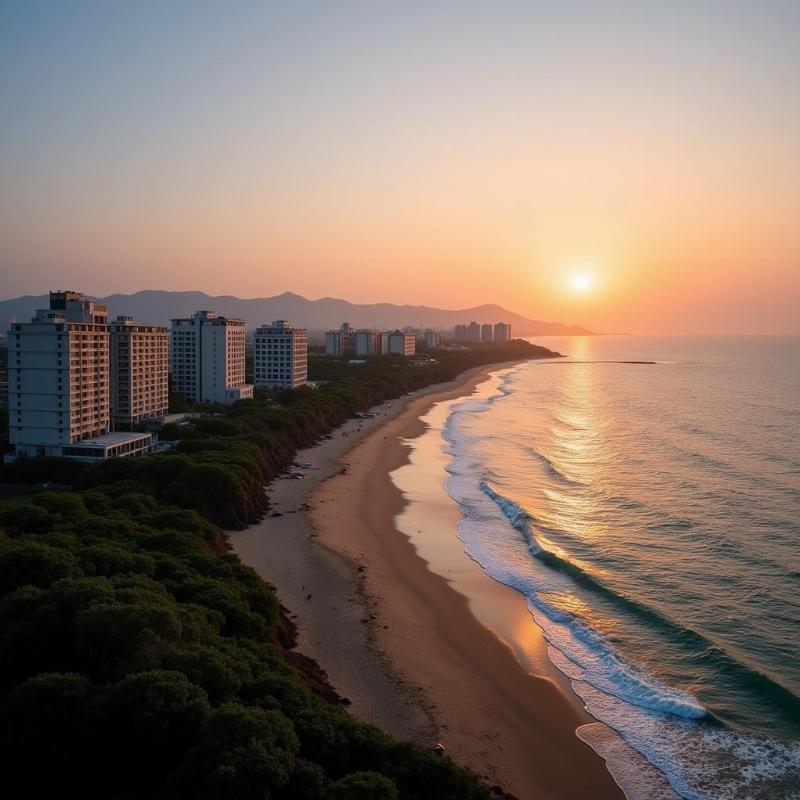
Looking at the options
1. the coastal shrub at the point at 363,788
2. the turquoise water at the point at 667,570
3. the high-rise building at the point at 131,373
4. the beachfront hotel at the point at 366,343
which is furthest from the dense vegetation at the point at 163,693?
the beachfront hotel at the point at 366,343

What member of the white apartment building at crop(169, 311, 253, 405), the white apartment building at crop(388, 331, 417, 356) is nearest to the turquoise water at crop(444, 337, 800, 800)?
the white apartment building at crop(169, 311, 253, 405)

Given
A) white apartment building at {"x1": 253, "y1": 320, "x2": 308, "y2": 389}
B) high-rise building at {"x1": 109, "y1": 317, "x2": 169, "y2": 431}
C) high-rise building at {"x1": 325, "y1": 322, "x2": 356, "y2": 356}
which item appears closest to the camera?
high-rise building at {"x1": 109, "y1": 317, "x2": 169, "y2": 431}

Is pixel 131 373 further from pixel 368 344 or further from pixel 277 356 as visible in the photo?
pixel 368 344

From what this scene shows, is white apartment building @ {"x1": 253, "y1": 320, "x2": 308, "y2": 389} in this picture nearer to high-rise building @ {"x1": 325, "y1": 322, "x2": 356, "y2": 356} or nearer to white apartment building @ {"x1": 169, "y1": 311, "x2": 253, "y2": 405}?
white apartment building @ {"x1": 169, "y1": 311, "x2": 253, "y2": 405}

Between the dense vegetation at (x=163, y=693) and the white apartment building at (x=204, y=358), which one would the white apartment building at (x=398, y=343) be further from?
the dense vegetation at (x=163, y=693)

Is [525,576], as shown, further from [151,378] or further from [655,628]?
[151,378]

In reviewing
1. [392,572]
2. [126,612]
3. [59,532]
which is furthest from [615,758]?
[59,532]
